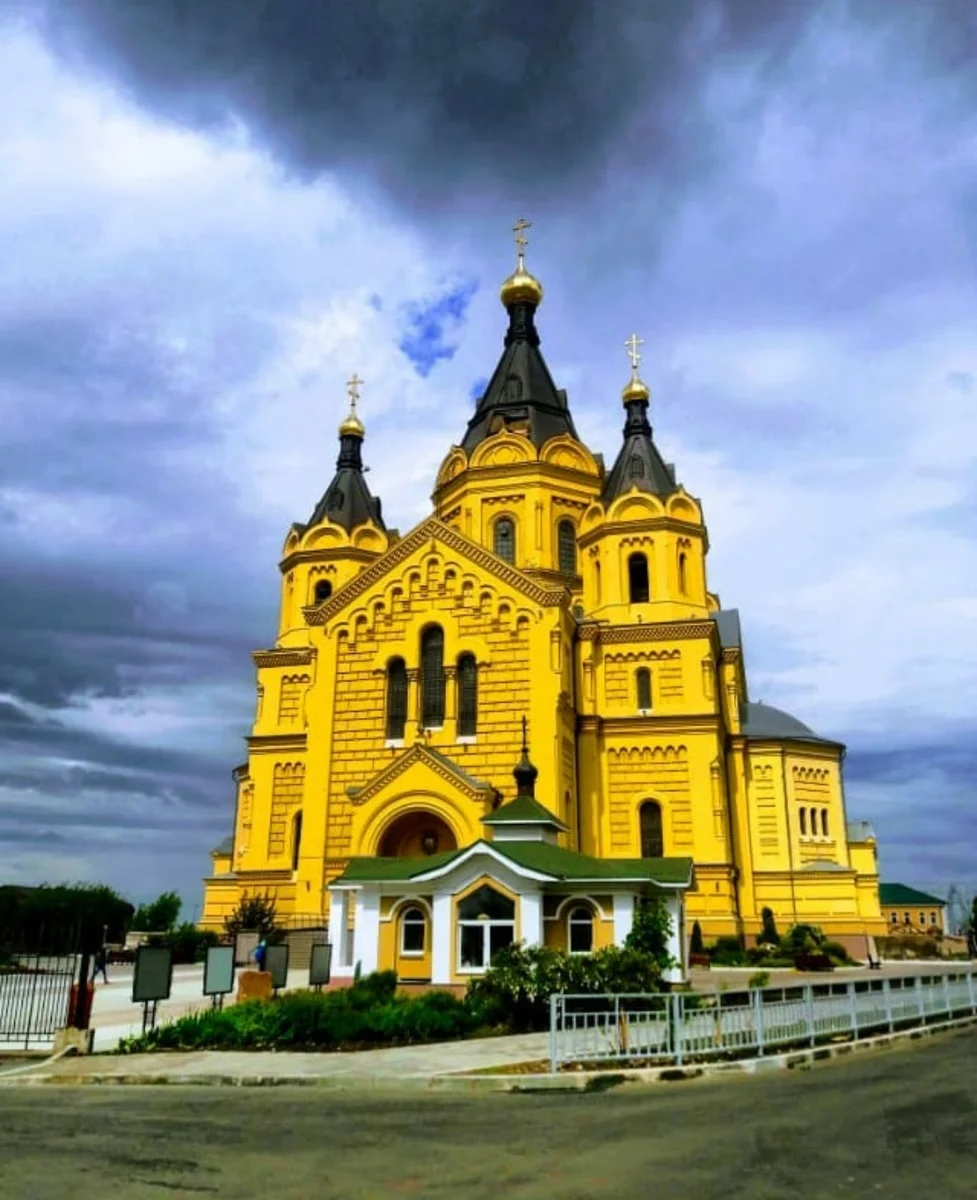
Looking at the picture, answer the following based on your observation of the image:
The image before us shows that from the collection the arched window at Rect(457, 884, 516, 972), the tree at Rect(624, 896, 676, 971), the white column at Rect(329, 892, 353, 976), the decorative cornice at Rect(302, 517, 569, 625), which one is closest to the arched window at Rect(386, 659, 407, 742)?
the decorative cornice at Rect(302, 517, 569, 625)

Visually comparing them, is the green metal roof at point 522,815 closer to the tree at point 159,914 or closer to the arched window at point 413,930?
the arched window at point 413,930

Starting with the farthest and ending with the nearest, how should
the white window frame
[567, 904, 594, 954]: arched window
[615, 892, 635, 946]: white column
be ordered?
the white window frame, [567, 904, 594, 954]: arched window, [615, 892, 635, 946]: white column

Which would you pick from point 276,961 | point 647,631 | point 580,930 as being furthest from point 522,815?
point 647,631

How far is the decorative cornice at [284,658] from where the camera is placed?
39.4m

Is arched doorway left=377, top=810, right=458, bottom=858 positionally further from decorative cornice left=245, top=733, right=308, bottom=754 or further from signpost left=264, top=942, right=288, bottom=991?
signpost left=264, top=942, right=288, bottom=991

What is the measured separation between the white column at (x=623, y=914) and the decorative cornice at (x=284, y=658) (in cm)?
2059

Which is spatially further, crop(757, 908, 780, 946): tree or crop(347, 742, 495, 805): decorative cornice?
crop(757, 908, 780, 946): tree

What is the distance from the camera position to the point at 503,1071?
39.3ft

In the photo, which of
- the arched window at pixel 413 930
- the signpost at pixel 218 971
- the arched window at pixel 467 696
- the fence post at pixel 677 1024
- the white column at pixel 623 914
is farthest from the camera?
the arched window at pixel 467 696

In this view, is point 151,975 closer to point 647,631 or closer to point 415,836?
point 415,836

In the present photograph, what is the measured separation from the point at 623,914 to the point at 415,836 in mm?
11165

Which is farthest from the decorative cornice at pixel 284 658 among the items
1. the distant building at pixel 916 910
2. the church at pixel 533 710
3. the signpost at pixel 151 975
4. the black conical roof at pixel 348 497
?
the distant building at pixel 916 910

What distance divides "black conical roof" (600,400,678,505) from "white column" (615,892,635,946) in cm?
1968

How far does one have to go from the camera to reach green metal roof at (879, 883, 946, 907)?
296 ft
